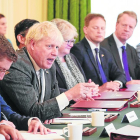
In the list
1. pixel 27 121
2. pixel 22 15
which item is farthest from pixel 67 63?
pixel 22 15

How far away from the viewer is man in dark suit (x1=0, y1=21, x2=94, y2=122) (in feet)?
7.86

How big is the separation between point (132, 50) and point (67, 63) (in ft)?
6.38

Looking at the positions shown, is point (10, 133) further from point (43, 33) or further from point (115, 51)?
point (115, 51)

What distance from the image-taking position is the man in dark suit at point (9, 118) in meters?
1.79

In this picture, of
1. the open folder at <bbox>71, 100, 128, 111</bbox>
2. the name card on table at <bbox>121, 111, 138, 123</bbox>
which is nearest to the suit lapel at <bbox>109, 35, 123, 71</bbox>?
the open folder at <bbox>71, 100, 128, 111</bbox>

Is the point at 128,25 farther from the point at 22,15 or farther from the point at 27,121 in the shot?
the point at 27,121

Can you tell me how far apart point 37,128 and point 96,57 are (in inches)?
103

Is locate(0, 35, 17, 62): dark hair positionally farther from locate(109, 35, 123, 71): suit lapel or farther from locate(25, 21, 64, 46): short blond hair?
locate(109, 35, 123, 71): suit lapel

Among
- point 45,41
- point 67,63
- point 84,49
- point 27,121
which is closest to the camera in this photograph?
point 27,121

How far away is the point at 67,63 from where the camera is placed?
383 centimetres

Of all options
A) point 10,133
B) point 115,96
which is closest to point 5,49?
point 10,133

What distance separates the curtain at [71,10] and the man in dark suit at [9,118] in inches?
171

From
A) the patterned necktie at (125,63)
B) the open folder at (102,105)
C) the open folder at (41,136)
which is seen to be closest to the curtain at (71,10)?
the patterned necktie at (125,63)

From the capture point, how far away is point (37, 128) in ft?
6.47
